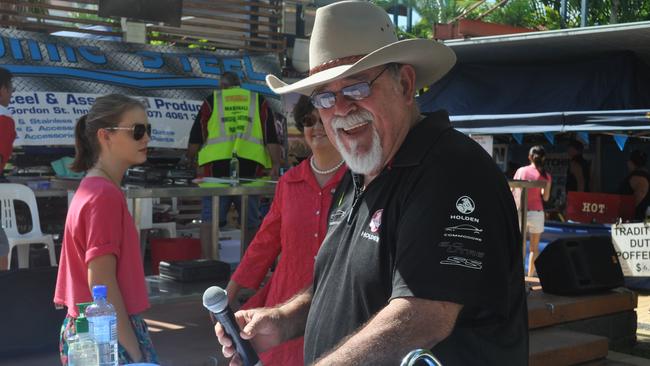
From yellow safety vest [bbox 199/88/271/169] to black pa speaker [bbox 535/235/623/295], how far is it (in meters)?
3.19

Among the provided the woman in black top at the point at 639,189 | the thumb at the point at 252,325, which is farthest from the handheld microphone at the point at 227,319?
the woman in black top at the point at 639,189

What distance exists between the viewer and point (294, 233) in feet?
11.7

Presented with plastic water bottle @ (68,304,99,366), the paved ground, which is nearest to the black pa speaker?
the paved ground

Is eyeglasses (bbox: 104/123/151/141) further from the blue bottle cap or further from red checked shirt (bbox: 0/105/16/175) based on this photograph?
red checked shirt (bbox: 0/105/16/175)

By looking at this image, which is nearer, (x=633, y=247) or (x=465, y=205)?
(x=465, y=205)

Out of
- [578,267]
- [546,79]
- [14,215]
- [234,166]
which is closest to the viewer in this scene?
[578,267]

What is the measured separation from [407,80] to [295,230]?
1.58 m

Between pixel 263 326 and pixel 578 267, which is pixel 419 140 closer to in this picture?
pixel 263 326

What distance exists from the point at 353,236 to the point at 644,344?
6.44m

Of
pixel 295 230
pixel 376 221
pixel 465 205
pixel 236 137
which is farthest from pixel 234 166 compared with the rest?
pixel 465 205

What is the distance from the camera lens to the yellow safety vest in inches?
334

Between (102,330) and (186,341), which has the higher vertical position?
(102,330)

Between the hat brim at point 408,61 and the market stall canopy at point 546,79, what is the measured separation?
7.54 m

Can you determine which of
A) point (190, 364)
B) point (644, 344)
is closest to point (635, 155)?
point (644, 344)
